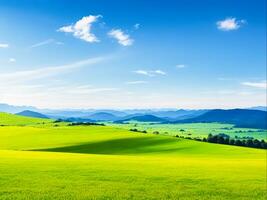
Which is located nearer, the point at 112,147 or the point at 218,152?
the point at 218,152

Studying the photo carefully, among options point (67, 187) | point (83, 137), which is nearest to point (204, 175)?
point (67, 187)

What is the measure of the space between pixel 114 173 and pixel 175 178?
5.19m

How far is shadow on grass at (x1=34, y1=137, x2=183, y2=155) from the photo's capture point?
90.9 m

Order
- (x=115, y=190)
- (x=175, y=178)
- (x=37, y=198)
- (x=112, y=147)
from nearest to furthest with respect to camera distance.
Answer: (x=37, y=198) < (x=115, y=190) < (x=175, y=178) < (x=112, y=147)

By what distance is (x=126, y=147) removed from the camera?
9762cm

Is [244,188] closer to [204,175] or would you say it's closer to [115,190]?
[204,175]

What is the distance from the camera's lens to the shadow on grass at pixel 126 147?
298ft

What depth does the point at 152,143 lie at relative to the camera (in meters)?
105

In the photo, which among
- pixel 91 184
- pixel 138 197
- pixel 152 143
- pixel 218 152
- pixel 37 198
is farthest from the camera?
pixel 152 143

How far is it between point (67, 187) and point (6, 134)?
342 feet

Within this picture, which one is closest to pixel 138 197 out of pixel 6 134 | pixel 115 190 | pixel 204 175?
pixel 115 190

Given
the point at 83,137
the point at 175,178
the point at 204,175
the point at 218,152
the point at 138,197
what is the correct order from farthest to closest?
the point at 83,137, the point at 218,152, the point at 204,175, the point at 175,178, the point at 138,197

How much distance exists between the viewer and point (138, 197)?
2362cm

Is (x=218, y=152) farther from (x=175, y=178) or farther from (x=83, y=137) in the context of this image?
(x=175, y=178)
